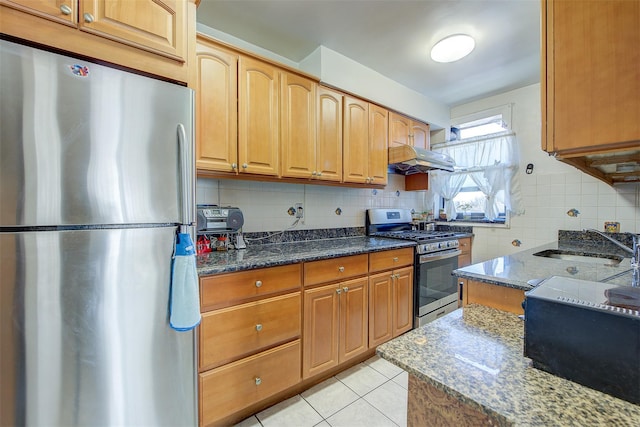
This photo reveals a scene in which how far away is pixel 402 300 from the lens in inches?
92.0

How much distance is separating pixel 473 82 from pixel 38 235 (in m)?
3.49

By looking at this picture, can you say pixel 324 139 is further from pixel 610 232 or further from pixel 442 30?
pixel 610 232

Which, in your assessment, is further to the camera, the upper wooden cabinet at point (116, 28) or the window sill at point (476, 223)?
the window sill at point (476, 223)

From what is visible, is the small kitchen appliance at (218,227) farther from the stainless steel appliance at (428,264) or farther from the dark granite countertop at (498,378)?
the stainless steel appliance at (428,264)

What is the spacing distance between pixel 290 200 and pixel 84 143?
5.00 feet

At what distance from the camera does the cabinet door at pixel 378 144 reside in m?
2.55

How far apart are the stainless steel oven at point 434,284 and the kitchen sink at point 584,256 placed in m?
0.82

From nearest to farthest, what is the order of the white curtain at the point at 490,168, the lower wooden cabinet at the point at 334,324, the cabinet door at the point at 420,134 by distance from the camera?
1. the lower wooden cabinet at the point at 334,324
2. the white curtain at the point at 490,168
3. the cabinet door at the point at 420,134

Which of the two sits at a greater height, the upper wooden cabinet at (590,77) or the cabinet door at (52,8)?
the cabinet door at (52,8)

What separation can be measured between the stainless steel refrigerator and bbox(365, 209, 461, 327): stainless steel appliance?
199 centimetres

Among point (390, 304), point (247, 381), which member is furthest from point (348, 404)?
point (390, 304)

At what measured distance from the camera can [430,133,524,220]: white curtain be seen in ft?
9.49

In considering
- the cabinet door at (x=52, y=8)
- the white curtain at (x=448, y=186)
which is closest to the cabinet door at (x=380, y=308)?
the white curtain at (x=448, y=186)

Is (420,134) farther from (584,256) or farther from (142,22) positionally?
(142,22)
